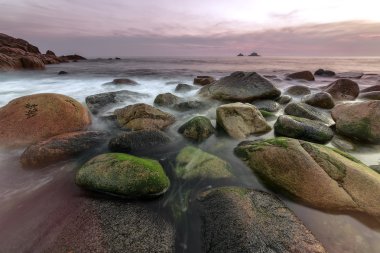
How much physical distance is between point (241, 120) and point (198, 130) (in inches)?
45.3

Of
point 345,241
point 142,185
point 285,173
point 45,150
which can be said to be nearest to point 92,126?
point 45,150

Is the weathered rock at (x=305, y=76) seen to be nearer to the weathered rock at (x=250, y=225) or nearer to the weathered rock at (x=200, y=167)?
the weathered rock at (x=200, y=167)

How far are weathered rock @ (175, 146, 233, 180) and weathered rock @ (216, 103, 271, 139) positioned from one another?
152 centimetres

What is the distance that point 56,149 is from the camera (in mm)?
4648

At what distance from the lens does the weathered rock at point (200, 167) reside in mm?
4135

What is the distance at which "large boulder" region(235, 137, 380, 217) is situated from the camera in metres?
3.40

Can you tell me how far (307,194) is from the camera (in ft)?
11.6

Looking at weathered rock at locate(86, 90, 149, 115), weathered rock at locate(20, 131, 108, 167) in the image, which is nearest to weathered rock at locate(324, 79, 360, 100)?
weathered rock at locate(86, 90, 149, 115)

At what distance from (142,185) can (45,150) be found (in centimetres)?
227

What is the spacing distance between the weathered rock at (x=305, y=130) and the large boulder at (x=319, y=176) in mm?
1189

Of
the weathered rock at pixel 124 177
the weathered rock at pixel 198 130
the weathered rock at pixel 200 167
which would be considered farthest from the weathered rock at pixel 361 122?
the weathered rock at pixel 124 177

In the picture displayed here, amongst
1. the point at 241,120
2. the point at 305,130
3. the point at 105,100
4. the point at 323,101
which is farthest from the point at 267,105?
the point at 105,100

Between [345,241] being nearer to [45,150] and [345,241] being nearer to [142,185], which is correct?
[142,185]

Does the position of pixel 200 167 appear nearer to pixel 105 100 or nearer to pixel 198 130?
pixel 198 130
